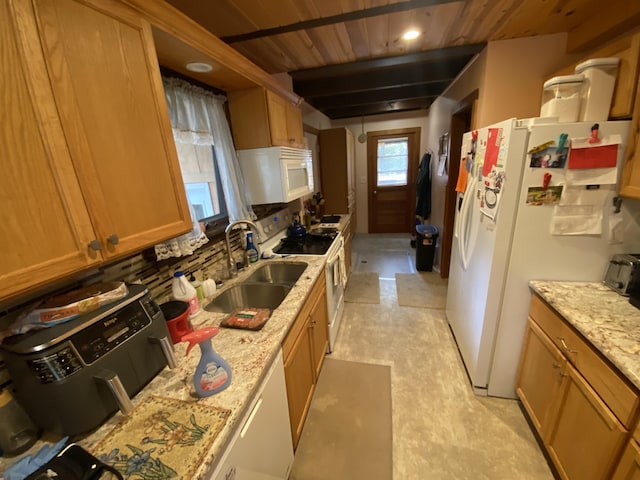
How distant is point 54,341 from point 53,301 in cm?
21

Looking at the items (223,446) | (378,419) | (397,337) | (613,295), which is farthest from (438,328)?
(223,446)

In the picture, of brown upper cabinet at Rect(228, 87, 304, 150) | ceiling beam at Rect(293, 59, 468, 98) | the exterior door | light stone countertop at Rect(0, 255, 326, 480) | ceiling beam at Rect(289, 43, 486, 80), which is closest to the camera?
light stone countertop at Rect(0, 255, 326, 480)

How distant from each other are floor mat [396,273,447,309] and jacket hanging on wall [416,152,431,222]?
133cm

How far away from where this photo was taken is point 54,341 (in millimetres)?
680

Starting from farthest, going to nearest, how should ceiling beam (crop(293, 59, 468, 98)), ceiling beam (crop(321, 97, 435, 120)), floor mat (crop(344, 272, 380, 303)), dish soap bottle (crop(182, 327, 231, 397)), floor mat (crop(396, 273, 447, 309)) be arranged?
ceiling beam (crop(321, 97, 435, 120))
floor mat (crop(344, 272, 380, 303))
floor mat (crop(396, 273, 447, 309))
ceiling beam (crop(293, 59, 468, 98))
dish soap bottle (crop(182, 327, 231, 397))

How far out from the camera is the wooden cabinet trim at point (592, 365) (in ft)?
2.96

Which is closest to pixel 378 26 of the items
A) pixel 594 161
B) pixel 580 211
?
pixel 594 161

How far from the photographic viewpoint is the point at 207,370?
0.85 m

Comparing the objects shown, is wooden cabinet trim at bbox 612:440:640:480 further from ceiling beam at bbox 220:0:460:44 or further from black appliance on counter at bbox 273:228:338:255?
ceiling beam at bbox 220:0:460:44

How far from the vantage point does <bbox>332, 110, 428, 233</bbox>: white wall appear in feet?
16.0

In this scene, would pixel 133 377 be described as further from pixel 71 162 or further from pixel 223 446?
pixel 71 162

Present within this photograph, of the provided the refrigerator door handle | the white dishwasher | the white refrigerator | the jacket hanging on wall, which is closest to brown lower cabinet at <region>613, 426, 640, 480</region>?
the white refrigerator

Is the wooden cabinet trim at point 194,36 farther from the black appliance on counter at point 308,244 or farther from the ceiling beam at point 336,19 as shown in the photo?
the black appliance on counter at point 308,244

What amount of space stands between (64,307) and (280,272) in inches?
52.6
